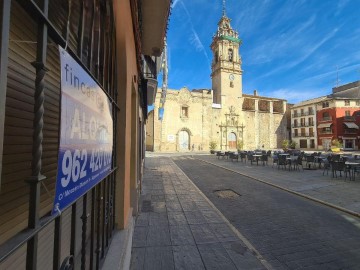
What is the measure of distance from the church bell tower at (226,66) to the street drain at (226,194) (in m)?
39.7

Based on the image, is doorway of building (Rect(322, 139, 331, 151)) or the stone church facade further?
the stone church facade

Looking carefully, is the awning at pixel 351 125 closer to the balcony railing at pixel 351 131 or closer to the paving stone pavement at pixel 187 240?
the balcony railing at pixel 351 131

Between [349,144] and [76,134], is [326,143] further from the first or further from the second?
[76,134]

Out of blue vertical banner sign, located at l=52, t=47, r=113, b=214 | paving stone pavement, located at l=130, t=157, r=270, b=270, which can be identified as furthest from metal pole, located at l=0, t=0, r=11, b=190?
paving stone pavement, located at l=130, t=157, r=270, b=270

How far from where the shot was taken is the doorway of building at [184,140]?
42.5 meters

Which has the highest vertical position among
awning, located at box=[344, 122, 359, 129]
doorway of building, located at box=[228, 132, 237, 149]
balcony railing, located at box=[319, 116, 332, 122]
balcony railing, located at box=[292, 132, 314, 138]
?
balcony railing, located at box=[319, 116, 332, 122]

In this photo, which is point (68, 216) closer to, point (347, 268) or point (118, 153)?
point (118, 153)

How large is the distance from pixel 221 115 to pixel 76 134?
45808mm

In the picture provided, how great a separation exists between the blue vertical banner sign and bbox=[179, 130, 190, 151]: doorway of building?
4076 centimetres

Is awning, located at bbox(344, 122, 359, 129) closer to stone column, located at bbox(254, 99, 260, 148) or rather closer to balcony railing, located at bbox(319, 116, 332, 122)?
balcony railing, located at bbox(319, 116, 332, 122)

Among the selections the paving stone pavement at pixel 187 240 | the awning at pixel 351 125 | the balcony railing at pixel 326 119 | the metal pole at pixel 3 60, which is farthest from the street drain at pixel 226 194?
the balcony railing at pixel 326 119

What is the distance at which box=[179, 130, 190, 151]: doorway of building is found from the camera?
4250 cm

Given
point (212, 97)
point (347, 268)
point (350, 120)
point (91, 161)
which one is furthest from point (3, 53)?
point (350, 120)

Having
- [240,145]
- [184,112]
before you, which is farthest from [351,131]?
[184,112]
